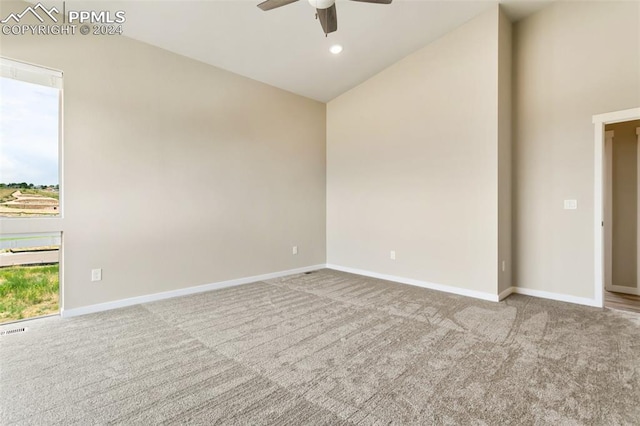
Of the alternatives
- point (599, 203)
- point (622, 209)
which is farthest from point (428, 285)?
point (622, 209)

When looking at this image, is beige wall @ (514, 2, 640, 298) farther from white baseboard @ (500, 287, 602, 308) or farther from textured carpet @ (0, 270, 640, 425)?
textured carpet @ (0, 270, 640, 425)

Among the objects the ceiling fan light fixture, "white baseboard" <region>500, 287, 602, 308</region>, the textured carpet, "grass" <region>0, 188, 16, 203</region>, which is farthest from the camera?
"white baseboard" <region>500, 287, 602, 308</region>

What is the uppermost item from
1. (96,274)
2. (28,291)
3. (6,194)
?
(6,194)

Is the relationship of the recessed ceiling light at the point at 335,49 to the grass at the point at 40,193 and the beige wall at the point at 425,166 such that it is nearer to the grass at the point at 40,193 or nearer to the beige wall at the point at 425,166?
the beige wall at the point at 425,166

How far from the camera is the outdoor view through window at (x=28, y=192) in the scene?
2740mm

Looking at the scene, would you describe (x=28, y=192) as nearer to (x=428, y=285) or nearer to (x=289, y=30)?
(x=289, y=30)

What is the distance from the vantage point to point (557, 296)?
3.51m

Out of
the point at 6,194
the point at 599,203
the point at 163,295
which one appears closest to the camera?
the point at 6,194

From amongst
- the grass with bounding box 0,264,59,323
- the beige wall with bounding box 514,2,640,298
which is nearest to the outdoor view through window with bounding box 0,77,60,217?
the grass with bounding box 0,264,59,323

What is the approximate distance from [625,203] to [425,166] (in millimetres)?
2684

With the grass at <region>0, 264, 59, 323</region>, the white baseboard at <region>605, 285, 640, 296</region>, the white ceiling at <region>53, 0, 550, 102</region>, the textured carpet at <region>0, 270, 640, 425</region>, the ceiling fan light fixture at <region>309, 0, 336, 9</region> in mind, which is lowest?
the textured carpet at <region>0, 270, 640, 425</region>

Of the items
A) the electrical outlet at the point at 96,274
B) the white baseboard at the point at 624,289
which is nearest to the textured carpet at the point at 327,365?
the electrical outlet at the point at 96,274

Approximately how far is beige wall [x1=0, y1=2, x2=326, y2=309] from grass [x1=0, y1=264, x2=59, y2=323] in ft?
0.85

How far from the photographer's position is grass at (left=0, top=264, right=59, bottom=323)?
2.83m
